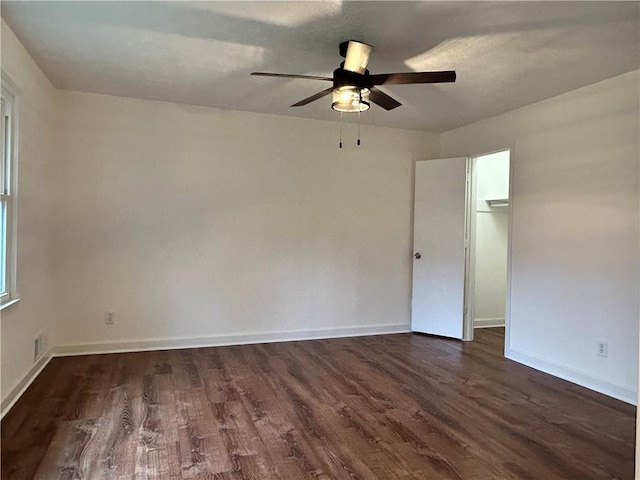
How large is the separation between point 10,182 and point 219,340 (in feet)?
7.80

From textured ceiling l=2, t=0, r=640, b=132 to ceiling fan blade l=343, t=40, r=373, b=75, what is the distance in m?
0.06

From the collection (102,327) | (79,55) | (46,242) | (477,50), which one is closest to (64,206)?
(46,242)

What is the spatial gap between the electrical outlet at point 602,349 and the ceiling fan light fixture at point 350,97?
259 cm

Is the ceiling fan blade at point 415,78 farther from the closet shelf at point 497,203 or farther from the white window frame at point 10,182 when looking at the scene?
the closet shelf at point 497,203

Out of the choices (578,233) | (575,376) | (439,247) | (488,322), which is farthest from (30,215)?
(488,322)

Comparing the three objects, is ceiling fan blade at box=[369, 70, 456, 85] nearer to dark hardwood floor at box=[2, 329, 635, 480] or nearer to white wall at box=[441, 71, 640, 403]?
white wall at box=[441, 71, 640, 403]

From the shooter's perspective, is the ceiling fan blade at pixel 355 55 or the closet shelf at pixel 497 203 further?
the closet shelf at pixel 497 203

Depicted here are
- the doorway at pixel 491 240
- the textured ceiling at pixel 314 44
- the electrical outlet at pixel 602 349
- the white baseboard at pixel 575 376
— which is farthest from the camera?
the doorway at pixel 491 240

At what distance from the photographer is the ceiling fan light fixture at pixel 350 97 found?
274 centimetres

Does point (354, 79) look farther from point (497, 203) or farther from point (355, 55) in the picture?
point (497, 203)

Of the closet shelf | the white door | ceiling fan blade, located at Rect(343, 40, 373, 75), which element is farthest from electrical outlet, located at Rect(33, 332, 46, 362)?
the closet shelf

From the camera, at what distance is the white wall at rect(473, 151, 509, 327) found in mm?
5586

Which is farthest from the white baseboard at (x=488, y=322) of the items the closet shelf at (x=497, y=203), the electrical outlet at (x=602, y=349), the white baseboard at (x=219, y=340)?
the electrical outlet at (x=602, y=349)

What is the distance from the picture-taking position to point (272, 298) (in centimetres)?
468
